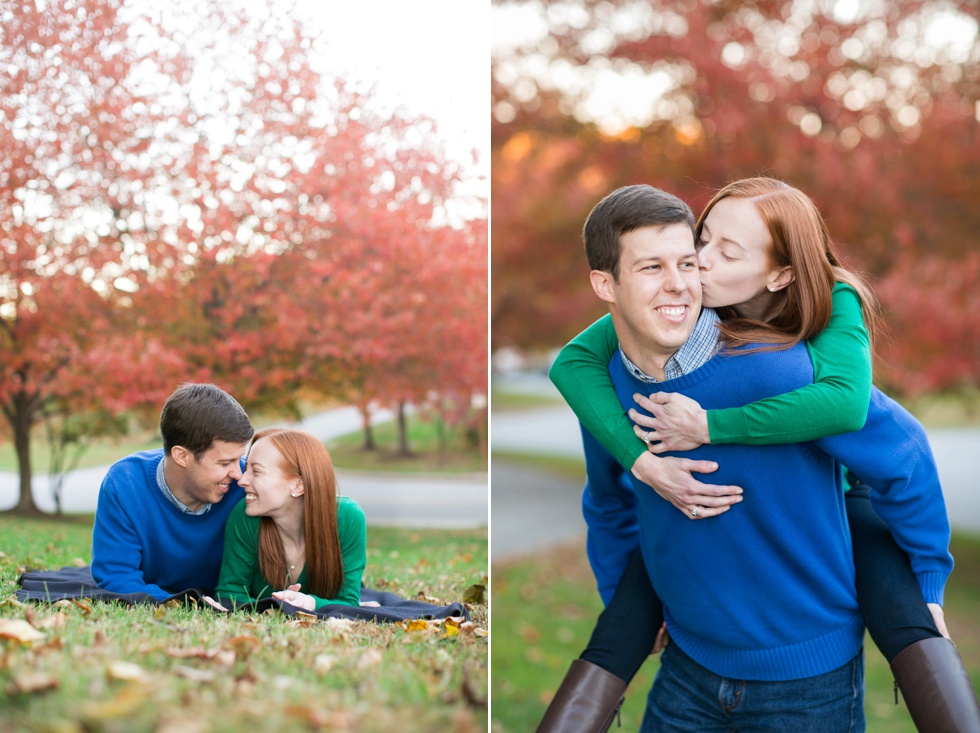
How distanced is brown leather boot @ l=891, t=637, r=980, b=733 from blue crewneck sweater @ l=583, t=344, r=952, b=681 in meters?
0.13

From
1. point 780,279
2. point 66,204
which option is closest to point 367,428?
point 66,204

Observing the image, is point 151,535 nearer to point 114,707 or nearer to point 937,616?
point 114,707

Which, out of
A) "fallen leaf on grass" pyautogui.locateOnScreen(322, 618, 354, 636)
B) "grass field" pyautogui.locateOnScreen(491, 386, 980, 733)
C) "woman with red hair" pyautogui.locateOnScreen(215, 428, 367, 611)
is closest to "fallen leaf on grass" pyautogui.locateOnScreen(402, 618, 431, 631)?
"fallen leaf on grass" pyautogui.locateOnScreen(322, 618, 354, 636)

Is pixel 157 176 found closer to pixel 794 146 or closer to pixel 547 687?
pixel 547 687

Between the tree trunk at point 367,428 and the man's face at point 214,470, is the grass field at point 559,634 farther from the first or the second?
the man's face at point 214,470

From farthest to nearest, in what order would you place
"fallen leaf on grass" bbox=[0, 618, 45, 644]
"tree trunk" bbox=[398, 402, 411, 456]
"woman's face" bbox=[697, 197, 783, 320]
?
"tree trunk" bbox=[398, 402, 411, 456], "woman's face" bbox=[697, 197, 783, 320], "fallen leaf on grass" bbox=[0, 618, 45, 644]

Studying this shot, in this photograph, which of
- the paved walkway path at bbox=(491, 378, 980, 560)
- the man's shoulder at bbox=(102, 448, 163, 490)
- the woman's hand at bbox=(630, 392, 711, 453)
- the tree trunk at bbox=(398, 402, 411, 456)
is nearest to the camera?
the woman's hand at bbox=(630, 392, 711, 453)

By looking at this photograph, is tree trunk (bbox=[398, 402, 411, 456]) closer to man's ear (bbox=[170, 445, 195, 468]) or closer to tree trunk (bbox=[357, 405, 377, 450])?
tree trunk (bbox=[357, 405, 377, 450])

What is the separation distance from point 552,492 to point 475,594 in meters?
7.81

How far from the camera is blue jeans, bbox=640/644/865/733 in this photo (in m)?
2.08

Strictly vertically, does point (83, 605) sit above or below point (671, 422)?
below

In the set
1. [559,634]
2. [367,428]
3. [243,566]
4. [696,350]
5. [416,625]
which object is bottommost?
[559,634]

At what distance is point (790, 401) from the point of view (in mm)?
1901

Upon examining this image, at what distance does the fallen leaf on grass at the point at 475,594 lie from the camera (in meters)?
2.68
